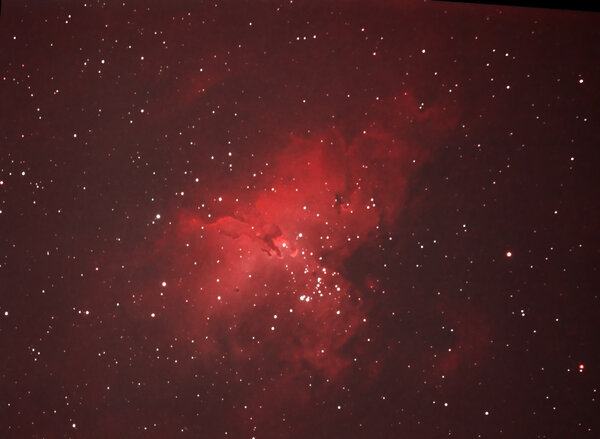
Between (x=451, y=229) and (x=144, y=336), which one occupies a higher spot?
(x=451, y=229)

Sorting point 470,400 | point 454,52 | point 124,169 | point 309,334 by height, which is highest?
point 454,52

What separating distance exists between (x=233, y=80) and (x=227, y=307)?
52 cm

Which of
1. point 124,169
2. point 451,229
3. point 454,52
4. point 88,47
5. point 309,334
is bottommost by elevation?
point 309,334

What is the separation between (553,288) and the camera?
126cm

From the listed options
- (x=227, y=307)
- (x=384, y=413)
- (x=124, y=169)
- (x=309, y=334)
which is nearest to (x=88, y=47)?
(x=124, y=169)

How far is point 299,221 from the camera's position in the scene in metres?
1.28

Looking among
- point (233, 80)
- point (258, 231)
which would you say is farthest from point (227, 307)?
point (233, 80)

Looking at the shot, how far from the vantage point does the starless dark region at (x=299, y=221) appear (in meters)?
1.26

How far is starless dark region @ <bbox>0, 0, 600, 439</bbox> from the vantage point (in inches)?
49.7

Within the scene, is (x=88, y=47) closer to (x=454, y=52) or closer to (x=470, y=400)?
(x=454, y=52)

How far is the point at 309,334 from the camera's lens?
127 cm

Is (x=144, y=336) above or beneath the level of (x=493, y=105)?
beneath

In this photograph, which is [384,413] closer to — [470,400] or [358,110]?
[470,400]

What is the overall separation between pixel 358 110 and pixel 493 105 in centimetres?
31
